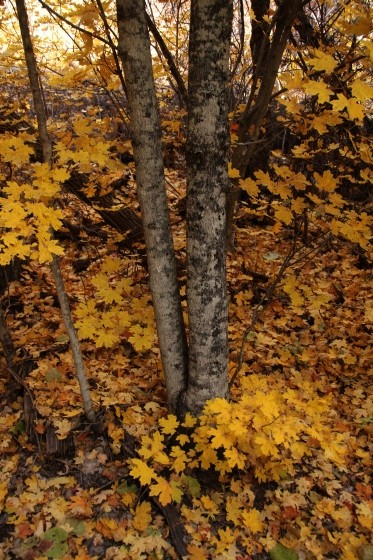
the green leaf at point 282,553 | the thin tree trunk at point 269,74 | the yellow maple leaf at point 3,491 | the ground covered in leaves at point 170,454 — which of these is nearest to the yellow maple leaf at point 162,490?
the ground covered in leaves at point 170,454

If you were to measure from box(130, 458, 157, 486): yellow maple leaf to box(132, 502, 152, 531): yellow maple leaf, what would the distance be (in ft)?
0.55

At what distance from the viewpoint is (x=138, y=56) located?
248cm

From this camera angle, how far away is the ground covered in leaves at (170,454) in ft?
9.45

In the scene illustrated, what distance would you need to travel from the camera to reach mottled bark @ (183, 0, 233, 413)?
235 centimetres

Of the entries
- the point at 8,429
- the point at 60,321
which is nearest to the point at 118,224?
the point at 60,321

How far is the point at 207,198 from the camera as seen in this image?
2637mm

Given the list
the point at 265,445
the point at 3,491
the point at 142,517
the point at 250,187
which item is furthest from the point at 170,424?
the point at 250,187

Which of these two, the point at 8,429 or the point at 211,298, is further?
the point at 8,429

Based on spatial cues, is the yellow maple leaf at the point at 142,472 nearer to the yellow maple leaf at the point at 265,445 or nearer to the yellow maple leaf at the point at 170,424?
the yellow maple leaf at the point at 170,424

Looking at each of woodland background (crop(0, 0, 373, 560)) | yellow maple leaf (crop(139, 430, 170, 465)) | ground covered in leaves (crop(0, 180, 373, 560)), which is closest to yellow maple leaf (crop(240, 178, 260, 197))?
woodland background (crop(0, 0, 373, 560))

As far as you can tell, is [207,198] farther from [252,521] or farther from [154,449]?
[252,521]

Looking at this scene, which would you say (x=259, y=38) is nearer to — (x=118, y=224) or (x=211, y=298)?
(x=118, y=224)

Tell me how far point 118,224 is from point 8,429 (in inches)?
113

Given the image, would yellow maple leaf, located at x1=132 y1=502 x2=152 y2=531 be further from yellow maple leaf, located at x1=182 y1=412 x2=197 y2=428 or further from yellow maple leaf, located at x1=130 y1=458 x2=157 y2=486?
yellow maple leaf, located at x1=182 y1=412 x2=197 y2=428
